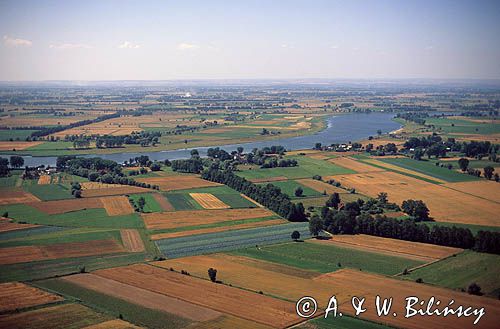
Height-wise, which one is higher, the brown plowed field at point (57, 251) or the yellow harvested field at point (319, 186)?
the yellow harvested field at point (319, 186)

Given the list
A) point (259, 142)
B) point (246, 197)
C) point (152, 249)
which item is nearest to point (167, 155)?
point (259, 142)

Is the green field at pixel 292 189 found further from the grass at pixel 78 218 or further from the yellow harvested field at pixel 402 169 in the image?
the grass at pixel 78 218

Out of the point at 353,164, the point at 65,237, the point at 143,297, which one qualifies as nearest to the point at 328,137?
the point at 353,164

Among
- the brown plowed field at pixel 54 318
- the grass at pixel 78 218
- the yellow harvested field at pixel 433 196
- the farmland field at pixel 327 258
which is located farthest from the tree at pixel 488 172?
the brown plowed field at pixel 54 318

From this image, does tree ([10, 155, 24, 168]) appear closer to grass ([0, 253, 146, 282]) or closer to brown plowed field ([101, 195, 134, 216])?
brown plowed field ([101, 195, 134, 216])

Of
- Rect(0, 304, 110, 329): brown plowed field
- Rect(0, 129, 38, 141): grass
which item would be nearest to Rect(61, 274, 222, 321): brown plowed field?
Rect(0, 304, 110, 329): brown plowed field

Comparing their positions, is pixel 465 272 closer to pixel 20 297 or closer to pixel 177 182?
pixel 20 297
